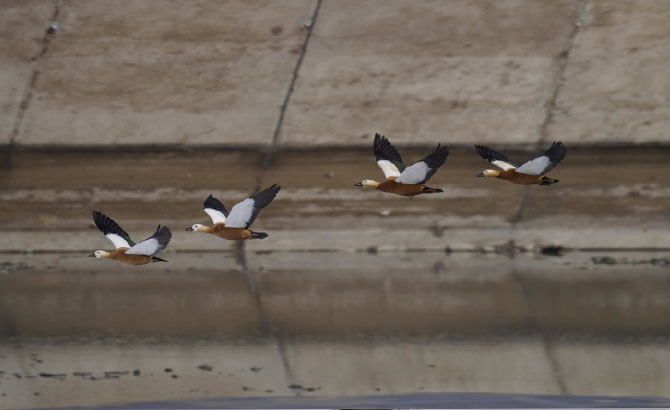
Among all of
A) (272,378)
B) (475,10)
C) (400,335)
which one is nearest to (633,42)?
(475,10)

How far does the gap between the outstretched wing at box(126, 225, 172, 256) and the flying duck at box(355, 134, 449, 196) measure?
1.25 metres

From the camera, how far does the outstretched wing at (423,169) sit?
27.0ft

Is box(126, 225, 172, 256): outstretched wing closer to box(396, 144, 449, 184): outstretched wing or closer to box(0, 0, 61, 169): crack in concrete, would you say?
box(396, 144, 449, 184): outstretched wing

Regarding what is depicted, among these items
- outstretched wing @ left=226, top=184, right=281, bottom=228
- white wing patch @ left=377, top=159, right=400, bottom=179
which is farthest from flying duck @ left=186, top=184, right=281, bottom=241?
white wing patch @ left=377, top=159, right=400, bottom=179

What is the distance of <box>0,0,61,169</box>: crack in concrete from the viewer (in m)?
12.7

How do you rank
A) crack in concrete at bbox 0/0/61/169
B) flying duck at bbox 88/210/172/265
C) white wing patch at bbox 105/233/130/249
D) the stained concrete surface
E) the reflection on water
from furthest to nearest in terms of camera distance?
1. the stained concrete surface
2. crack in concrete at bbox 0/0/61/169
3. the reflection on water
4. white wing patch at bbox 105/233/130/249
5. flying duck at bbox 88/210/172/265

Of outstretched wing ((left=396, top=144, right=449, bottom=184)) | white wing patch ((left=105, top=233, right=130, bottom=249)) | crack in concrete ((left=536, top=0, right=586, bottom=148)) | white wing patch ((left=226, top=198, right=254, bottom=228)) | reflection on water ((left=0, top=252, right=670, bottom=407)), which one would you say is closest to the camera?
outstretched wing ((left=396, top=144, right=449, bottom=184))

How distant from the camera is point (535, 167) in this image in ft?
28.1

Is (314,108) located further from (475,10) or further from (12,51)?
(12,51)

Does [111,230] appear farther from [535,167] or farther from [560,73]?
[560,73]

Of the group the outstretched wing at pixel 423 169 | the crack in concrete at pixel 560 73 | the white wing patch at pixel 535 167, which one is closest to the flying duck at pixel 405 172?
the outstretched wing at pixel 423 169

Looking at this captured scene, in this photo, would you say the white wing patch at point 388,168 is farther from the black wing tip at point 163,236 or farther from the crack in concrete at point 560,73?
the crack in concrete at point 560,73

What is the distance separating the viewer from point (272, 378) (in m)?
9.27

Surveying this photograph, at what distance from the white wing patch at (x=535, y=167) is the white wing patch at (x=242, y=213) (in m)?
1.71
